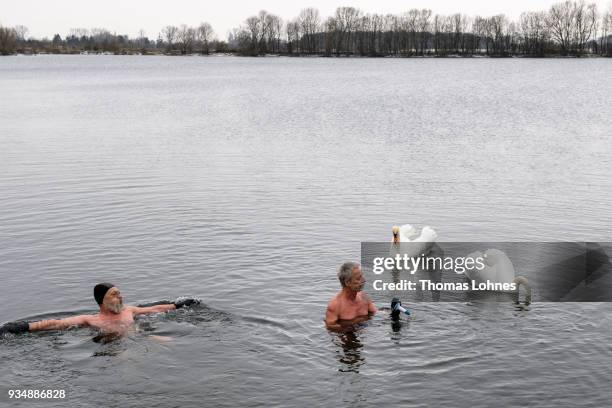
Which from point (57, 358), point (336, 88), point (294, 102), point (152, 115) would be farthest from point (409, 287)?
point (336, 88)

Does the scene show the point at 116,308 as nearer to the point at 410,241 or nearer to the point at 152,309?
the point at 152,309

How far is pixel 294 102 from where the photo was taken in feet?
207

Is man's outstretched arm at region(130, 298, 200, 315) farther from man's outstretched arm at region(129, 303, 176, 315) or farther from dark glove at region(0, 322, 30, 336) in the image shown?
dark glove at region(0, 322, 30, 336)

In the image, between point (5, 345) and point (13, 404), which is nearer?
point (13, 404)

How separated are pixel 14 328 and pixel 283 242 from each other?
815 centimetres

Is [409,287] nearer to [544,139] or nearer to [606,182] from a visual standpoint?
[606,182]

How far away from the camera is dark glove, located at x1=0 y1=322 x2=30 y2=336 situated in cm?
1327

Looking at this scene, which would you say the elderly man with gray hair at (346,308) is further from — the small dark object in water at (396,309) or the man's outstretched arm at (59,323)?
the man's outstretched arm at (59,323)

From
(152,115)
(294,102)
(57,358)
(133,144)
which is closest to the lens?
(57,358)

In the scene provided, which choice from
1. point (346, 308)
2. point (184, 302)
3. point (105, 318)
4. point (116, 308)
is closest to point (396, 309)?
point (346, 308)

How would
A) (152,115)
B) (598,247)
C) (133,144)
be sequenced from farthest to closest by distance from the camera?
(152,115), (133,144), (598,247)

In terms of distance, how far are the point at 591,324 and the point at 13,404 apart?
410 inches

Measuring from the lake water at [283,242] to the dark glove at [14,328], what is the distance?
0.82 ft

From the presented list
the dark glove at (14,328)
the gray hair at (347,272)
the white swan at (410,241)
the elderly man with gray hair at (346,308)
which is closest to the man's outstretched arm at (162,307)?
the dark glove at (14,328)
